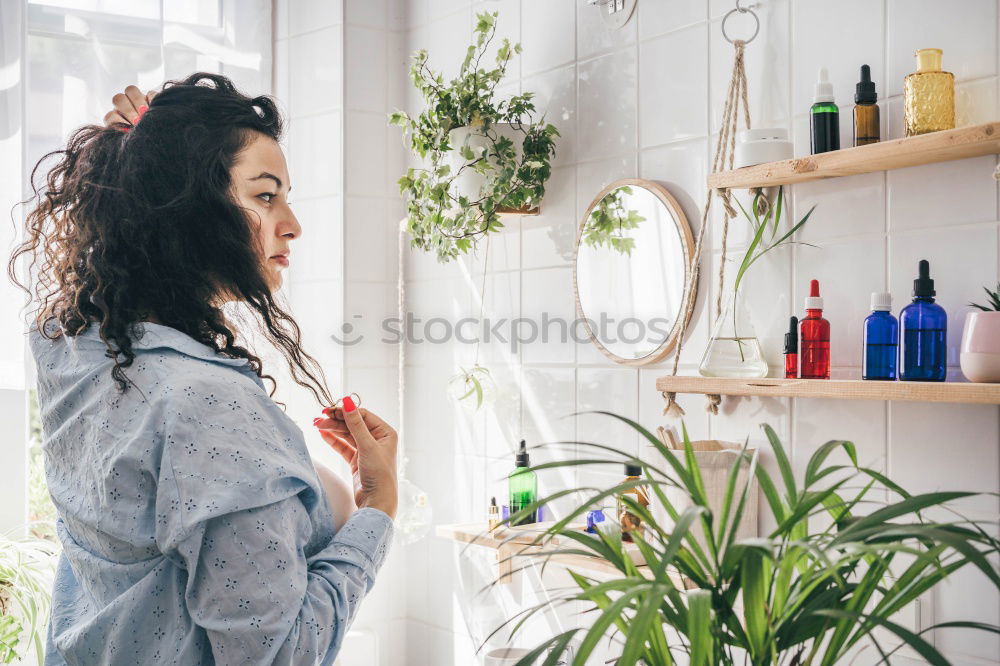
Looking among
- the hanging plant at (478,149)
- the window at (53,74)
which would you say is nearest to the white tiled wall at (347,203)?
the window at (53,74)

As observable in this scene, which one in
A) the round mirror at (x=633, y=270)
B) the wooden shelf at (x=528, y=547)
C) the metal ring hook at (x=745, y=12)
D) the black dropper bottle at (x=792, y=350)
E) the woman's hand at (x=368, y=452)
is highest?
the metal ring hook at (x=745, y=12)

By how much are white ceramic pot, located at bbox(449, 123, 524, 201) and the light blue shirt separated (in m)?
0.95

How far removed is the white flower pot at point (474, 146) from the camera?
189 cm

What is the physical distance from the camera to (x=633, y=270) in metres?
1.76

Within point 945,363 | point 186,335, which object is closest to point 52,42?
point 186,335

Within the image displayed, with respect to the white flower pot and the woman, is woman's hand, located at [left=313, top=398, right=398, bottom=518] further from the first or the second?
the white flower pot

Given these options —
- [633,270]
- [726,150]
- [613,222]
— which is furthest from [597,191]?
[726,150]

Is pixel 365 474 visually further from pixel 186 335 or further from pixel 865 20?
pixel 865 20

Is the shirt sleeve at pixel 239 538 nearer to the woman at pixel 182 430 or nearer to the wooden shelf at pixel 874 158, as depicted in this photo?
the woman at pixel 182 430

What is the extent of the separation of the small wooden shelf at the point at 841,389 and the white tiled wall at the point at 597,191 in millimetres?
110

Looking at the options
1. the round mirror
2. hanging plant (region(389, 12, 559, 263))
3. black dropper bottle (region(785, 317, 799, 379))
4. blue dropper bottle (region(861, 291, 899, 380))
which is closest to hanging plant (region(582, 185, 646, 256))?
the round mirror

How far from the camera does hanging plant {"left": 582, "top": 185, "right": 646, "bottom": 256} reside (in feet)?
5.80

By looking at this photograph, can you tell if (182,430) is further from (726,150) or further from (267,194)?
(726,150)

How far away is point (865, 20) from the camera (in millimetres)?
1370
